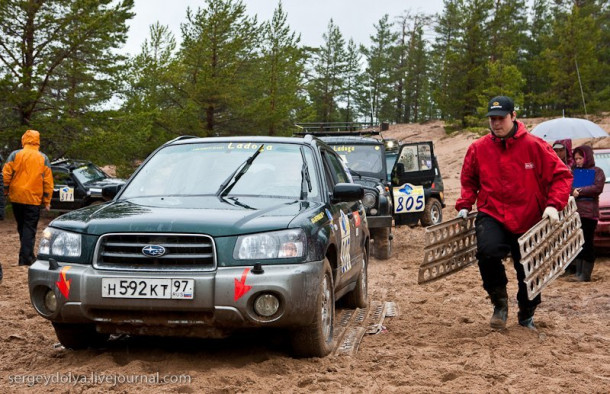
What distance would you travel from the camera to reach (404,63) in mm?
70688

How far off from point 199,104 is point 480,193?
22.1 meters

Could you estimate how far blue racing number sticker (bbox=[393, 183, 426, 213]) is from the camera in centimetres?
1464

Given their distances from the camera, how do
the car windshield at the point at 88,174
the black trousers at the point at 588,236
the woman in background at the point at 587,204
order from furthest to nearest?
the car windshield at the point at 88,174 < the black trousers at the point at 588,236 < the woman in background at the point at 587,204

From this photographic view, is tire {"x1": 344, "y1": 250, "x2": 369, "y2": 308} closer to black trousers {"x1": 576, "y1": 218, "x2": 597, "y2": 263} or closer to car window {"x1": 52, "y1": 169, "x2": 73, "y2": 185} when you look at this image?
black trousers {"x1": 576, "y1": 218, "x2": 597, "y2": 263}

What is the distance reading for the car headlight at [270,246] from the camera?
180 inches

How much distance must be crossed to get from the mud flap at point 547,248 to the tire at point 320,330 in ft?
4.92

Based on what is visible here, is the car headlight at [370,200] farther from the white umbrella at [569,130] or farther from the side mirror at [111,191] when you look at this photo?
the side mirror at [111,191]

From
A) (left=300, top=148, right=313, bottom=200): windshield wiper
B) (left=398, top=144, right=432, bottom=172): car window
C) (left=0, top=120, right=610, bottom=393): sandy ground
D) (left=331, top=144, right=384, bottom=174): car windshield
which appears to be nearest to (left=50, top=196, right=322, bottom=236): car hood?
(left=300, top=148, right=313, bottom=200): windshield wiper

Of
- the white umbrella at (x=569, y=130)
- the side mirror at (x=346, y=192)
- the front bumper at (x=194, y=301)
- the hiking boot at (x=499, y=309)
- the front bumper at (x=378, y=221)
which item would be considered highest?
the white umbrella at (x=569, y=130)

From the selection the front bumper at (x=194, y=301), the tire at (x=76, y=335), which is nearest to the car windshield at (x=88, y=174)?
the tire at (x=76, y=335)

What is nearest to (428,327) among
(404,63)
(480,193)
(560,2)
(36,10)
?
(480,193)

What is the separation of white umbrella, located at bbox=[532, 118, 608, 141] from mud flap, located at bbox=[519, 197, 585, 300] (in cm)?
513

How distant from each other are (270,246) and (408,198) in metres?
10.5

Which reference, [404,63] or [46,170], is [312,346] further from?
[404,63]
